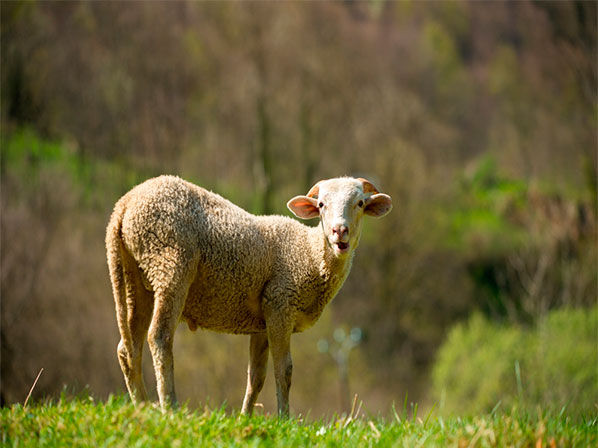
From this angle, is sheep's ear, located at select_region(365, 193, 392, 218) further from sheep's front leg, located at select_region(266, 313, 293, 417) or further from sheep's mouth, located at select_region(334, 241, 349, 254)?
sheep's front leg, located at select_region(266, 313, 293, 417)

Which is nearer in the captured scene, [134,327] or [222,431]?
[222,431]

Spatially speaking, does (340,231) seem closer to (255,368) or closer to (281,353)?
(281,353)

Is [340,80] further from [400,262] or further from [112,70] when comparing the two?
[112,70]

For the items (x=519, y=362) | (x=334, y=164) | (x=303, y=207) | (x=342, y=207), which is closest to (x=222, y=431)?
(x=342, y=207)

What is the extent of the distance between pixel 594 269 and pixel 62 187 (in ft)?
72.3

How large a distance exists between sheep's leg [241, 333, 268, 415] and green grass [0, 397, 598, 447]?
1.26m

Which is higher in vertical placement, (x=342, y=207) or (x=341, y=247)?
(x=342, y=207)

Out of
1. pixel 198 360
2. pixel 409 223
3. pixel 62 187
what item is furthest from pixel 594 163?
pixel 62 187

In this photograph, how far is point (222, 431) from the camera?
4707mm

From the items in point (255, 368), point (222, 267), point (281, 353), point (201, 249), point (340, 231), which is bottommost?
point (255, 368)

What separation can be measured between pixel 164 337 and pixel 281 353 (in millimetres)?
1149

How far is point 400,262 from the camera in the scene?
38.3 metres

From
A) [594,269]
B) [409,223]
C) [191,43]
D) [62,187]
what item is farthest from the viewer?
[409,223]

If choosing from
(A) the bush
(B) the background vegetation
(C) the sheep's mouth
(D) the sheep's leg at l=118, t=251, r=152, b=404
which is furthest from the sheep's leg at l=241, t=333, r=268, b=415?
(A) the bush
